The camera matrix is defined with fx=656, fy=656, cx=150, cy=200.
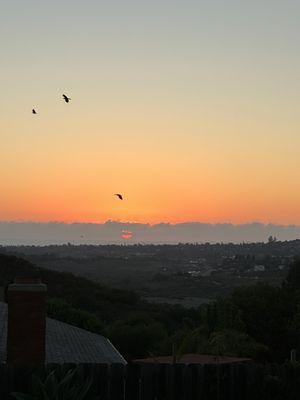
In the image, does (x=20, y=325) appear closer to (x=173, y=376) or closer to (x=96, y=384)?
(x=96, y=384)

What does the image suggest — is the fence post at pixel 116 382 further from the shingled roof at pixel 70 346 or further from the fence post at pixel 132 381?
the shingled roof at pixel 70 346

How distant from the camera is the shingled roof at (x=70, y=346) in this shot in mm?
12900

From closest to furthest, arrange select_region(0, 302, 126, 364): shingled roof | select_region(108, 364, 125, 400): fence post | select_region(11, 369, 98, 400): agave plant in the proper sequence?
select_region(11, 369, 98, 400): agave plant, select_region(108, 364, 125, 400): fence post, select_region(0, 302, 126, 364): shingled roof

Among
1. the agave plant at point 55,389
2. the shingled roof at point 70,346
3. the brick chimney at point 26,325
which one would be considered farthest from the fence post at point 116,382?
the shingled roof at point 70,346

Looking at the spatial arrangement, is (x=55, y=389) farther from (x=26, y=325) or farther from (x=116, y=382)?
(x=26, y=325)

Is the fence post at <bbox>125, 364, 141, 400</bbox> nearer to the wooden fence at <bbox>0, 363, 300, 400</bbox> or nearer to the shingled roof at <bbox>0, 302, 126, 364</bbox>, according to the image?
the wooden fence at <bbox>0, 363, 300, 400</bbox>

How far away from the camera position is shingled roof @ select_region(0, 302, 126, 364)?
12.9 meters

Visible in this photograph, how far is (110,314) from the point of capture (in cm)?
5053

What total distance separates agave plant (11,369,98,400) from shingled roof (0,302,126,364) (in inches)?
111

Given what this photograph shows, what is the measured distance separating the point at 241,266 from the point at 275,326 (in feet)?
287

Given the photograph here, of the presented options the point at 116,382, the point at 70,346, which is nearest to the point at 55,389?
the point at 116,382

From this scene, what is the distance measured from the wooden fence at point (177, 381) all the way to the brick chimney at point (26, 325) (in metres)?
1.79

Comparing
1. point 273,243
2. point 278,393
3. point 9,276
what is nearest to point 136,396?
point 278,393

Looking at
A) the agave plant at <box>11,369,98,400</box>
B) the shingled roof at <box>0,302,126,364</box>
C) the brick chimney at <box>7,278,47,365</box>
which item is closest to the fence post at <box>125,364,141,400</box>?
the agave plant at <box>11,369,98,400</box>
